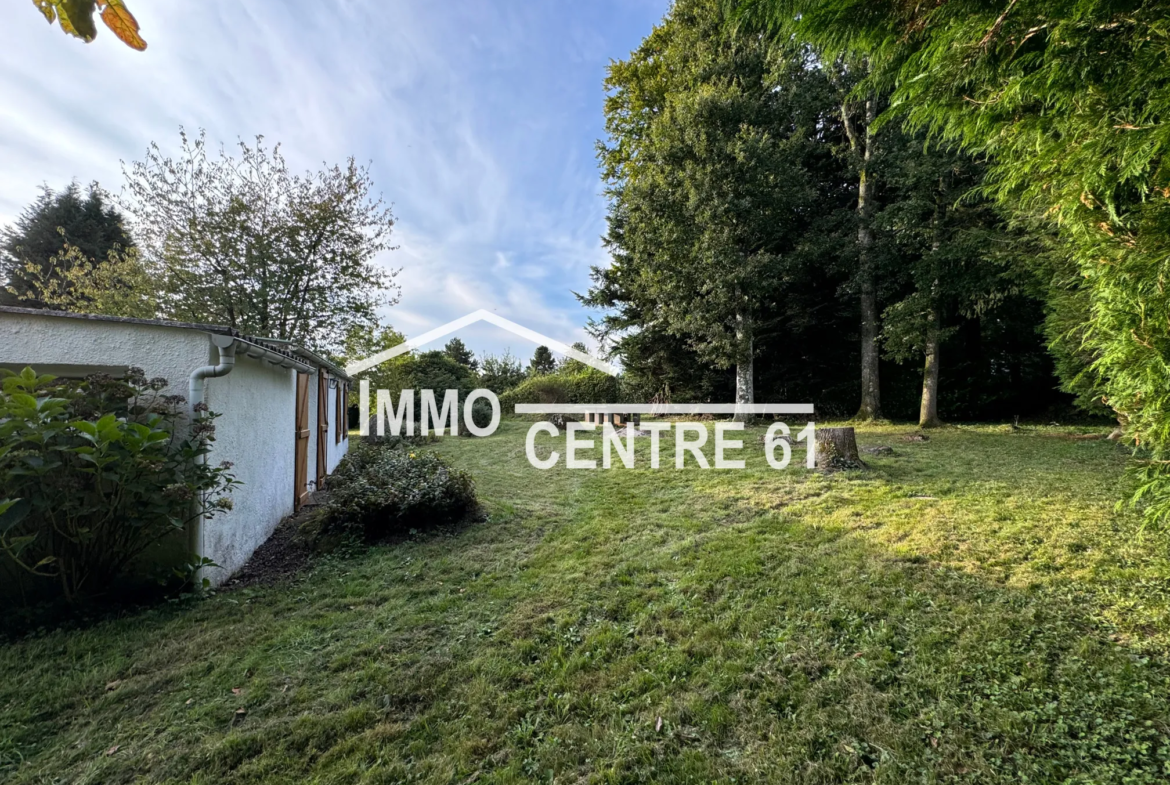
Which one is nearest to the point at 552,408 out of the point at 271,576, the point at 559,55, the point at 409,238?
the point at 409,238

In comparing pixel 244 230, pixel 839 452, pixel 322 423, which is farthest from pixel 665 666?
pixel 244 230

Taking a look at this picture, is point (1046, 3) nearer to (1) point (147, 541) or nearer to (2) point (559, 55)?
(1) point (147, 541)

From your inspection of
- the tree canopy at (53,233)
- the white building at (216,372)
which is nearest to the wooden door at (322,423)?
the white building at (216,372)

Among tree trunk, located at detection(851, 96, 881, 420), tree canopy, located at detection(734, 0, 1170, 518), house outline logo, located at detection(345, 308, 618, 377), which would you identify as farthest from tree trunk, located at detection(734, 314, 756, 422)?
tree canopy, located at detection(734, 0, 1170, 518)

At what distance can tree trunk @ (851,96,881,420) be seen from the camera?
10.1 m

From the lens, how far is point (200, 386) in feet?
10.0

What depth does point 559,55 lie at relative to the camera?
23.0ft

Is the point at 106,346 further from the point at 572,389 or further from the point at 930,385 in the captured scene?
the point at 572,389

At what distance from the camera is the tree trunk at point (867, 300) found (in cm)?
1013

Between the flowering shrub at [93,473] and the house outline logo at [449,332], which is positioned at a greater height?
the house outline logo at [449,332]

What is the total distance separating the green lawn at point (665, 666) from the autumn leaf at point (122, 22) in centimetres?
216

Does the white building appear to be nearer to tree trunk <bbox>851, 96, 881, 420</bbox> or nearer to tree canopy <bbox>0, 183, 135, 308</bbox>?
tree trunk <bbox>851, 96, 881, 420</bbox>

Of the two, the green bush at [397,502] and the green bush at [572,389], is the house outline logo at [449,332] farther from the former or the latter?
the green bush at [397,502]

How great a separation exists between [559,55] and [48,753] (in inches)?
355
